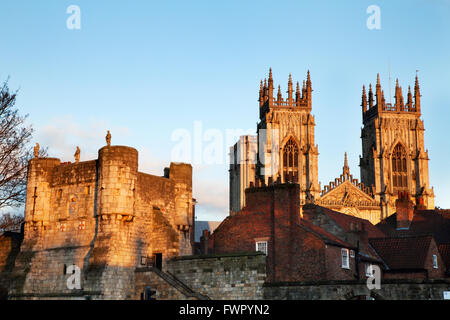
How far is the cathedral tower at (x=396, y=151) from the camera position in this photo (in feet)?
340

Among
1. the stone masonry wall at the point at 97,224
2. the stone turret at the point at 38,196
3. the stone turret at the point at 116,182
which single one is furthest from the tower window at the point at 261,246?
the stone turret at the point at 38,196

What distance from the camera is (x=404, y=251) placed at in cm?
4441

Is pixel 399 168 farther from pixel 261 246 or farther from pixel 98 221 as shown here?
pixel 98 221

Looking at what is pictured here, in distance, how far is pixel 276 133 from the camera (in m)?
106

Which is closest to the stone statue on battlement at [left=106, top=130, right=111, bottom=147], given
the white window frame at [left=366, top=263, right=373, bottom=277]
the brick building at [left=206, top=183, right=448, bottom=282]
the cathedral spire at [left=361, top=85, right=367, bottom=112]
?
the brick building at [left=206, top=183, right=448, bottom=282]

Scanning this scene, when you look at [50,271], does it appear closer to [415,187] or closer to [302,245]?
[302,245]

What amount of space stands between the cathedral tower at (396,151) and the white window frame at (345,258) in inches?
2511

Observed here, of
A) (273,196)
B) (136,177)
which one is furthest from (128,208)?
(273,196)

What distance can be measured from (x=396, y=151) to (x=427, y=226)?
4905 centimetres

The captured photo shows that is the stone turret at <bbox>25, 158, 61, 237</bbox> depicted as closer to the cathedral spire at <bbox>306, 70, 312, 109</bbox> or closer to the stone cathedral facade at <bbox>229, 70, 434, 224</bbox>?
the stone cathedral facade at <bbox>229, 70, 434, 224</bbox>

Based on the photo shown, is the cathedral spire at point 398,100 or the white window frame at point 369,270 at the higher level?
the cathedral spire at point 398,100

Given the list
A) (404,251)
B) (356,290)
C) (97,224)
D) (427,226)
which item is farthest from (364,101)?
(356,290)

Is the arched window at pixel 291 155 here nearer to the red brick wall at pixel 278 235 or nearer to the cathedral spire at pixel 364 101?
the cathedral spire at pixel 364 101

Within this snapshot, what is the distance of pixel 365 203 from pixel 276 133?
19074 mm
